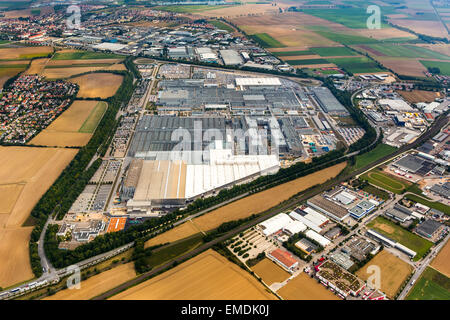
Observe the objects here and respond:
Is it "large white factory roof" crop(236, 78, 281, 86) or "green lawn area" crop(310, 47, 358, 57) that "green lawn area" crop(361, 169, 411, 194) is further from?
"green lawn area" crop(310, 47, 358, 57)

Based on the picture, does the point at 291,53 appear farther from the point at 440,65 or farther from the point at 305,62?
the point at 440,65

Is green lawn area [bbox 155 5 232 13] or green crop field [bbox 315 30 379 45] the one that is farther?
green lawn area [bbox 155 5 232 13]

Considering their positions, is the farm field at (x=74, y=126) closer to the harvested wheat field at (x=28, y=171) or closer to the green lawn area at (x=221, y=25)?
the harvested wheat field at (x=28, y=171)

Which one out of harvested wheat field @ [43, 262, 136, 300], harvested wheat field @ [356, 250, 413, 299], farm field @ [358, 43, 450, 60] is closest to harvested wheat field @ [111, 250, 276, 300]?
harvested wheat field @ [43, 262, 136, 300]

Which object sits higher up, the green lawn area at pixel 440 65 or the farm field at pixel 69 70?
the green lawn area at pixel 440 65

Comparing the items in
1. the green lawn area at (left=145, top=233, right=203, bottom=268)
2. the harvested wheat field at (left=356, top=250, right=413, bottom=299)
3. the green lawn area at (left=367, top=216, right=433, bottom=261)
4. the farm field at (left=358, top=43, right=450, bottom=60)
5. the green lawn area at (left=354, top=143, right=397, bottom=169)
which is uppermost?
the farm field at (left=358, top=43, right=450, bottom=60)

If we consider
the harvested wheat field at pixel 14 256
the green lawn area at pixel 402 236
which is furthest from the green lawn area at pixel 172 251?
the green lawn area at pixel 402 236
